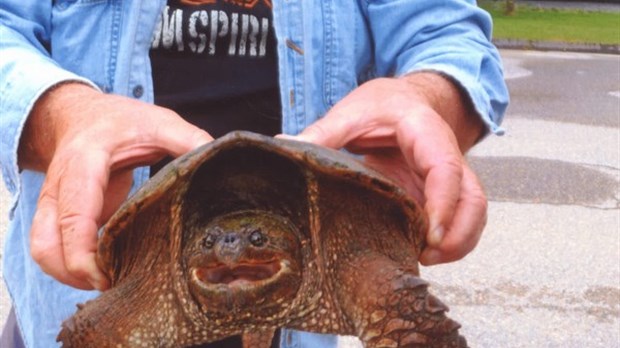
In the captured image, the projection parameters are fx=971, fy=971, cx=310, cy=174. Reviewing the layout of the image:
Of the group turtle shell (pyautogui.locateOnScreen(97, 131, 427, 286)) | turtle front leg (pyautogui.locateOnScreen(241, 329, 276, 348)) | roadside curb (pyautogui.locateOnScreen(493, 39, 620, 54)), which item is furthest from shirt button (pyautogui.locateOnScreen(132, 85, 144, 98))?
roadside curb (pyautogui.locateOnScreen(493, 39, 620, 54))

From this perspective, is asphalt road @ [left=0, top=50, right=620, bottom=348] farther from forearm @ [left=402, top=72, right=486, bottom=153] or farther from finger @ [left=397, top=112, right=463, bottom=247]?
finger @ [left=397, top=112, right=463, bottom=247]

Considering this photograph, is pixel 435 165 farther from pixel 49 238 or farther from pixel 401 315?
pixel 49 238

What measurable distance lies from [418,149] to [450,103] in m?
0.21

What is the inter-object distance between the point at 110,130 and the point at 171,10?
1.13ft

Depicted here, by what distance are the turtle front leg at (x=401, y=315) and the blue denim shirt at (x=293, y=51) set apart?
1.11 ft

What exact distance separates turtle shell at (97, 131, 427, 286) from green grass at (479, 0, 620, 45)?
10097 mm

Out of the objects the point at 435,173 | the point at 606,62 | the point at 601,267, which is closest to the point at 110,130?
the point at 435,173

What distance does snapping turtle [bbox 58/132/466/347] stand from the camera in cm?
103

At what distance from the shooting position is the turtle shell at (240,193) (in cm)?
101

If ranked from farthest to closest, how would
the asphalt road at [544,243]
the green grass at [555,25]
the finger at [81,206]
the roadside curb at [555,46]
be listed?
the green grass at [555,25]
the roadside curb at [555,46]
the asphalt road at [544,243]
the finger at [81,206]

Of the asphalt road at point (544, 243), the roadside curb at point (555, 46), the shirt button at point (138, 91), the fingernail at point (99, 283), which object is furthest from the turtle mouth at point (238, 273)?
the roadside curb at point (555, 46)

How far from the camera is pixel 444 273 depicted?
Answer: 3.54 meters

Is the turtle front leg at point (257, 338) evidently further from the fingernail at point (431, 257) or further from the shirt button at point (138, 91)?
the shirt button at point (138, 91)

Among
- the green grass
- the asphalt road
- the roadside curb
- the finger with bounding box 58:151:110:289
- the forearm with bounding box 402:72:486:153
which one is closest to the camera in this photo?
the finger with bounding box 58:151:110:289
